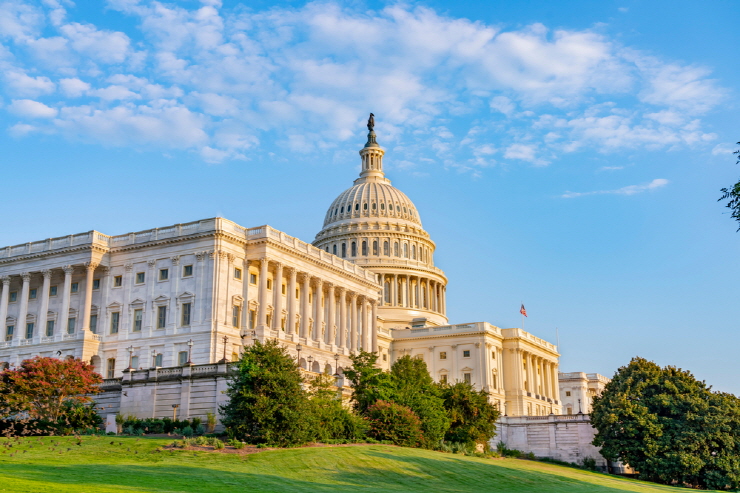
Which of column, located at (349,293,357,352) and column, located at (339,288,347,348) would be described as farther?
column, located at (349,293,357,352)

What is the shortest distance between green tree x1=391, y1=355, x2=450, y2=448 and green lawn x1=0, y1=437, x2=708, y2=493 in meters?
4.58

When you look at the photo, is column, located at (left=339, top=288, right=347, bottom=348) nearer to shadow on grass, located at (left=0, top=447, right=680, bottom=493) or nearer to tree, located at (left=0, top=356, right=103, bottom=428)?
shadow on grass, located at (left=0, top=447, right=680, bottom=493)

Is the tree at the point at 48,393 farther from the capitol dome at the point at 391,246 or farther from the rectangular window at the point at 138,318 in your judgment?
the capitol dome at the point at 391,246

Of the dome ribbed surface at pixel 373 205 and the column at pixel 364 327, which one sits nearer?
the column at pixel 364 327

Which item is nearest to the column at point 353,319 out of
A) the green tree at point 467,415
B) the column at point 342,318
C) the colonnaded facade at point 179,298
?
the colonnaded facade at point 179,298

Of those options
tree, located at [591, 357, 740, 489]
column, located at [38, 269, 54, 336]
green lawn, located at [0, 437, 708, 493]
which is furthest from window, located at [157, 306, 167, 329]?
tree, located at [591, 357, 740, 489]

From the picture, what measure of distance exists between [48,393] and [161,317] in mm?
27611

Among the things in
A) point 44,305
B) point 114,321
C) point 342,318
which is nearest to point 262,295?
point 114,321

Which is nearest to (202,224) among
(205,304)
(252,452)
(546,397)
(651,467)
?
(205,304)

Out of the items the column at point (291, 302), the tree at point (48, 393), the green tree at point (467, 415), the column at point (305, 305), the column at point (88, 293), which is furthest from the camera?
the column at point (305, 305)

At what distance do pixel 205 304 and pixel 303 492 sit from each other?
158 feet

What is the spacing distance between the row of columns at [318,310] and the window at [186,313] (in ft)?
23.3

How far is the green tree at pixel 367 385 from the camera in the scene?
65.8 meters

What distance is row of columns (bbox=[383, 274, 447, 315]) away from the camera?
14588 centimetres
